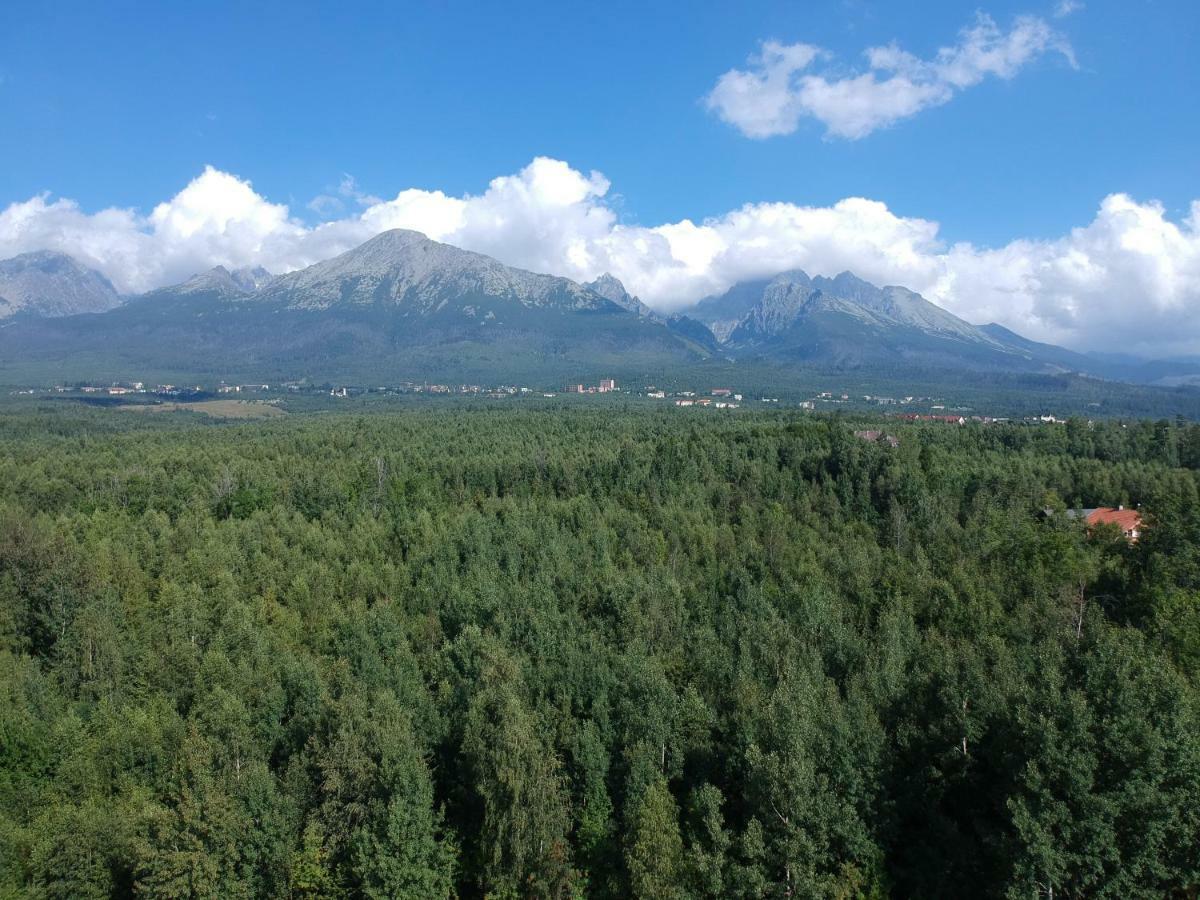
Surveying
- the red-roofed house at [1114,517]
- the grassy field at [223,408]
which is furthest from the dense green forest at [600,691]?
the grassy field at [223,408]

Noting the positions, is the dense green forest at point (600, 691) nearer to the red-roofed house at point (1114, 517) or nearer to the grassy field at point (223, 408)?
the red-roofed house at point (1114, 517)

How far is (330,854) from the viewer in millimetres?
20312

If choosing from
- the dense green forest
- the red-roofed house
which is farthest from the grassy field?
the red-roofed house

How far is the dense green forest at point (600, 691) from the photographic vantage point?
17703 millimetres

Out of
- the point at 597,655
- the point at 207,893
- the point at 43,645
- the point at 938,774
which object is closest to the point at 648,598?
the point at 597,655

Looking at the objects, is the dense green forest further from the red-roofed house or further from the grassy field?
the grassy field

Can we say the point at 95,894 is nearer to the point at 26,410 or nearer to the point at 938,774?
the point at 938,774

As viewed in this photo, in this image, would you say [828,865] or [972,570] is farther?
[972,570]

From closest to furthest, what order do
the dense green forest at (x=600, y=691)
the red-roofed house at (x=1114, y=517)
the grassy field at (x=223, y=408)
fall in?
the dense green forest at (x=600, y=691) → the red-roofed house at (x=1114, y=517) → the grassy field at (x=223, y=408)

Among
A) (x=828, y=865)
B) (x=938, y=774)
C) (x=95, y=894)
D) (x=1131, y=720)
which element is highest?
(x=1131, y=720)

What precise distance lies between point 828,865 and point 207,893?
1620 cm

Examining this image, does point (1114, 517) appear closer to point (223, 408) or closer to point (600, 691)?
point (600, 691)

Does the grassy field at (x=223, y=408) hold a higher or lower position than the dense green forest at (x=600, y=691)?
higher

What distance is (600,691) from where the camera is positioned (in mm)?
25281
